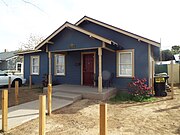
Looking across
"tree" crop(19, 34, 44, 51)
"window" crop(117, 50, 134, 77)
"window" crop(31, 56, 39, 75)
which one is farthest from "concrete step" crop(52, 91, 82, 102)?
"tree" crop(19, 34, 44, 51)

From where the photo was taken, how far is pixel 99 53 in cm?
935

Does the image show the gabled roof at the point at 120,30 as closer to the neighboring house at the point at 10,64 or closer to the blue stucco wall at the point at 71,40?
the blue stucco wall at the point at 71,40

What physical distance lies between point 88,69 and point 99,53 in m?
3.46

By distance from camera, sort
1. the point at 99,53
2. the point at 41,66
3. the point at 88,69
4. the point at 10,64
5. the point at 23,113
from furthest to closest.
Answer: the point at 10,64 < the point at 41,66 < the point at 88,69 < the point at 99,53 < the point at 23,113

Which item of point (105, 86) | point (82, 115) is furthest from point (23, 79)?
point (82, 115)

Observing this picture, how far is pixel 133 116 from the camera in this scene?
6.38 meters

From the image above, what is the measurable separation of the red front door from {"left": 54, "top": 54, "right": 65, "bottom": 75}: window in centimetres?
212

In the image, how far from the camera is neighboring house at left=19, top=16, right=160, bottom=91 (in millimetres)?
10055

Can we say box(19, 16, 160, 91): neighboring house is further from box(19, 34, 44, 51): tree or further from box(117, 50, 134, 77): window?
box(19, 34, 44, 51): tree

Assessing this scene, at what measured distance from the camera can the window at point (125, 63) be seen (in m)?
10.9

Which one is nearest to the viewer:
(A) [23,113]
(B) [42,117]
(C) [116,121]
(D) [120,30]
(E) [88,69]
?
(B) [42,117]

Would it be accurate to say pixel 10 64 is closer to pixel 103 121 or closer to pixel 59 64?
pixel 59 64

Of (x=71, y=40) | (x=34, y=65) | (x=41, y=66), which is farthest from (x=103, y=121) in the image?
(x=34, y=65)

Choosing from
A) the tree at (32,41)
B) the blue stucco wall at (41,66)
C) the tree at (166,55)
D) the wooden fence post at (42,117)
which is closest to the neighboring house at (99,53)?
the blue stucco wall at (41,66)
